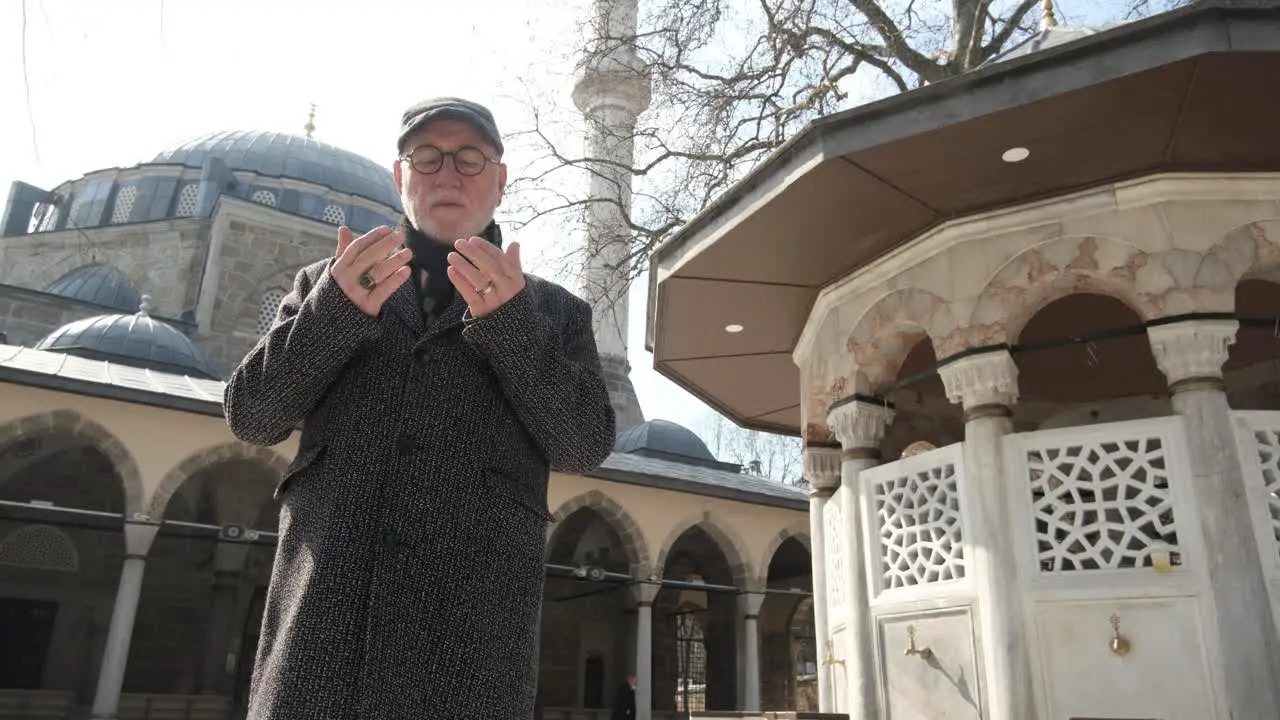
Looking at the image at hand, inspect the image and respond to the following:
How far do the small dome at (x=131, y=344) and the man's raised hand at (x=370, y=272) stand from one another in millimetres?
15485

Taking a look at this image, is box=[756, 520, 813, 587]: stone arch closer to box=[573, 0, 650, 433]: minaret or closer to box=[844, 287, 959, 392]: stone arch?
box=[573, 0, 650, 433]: minaret

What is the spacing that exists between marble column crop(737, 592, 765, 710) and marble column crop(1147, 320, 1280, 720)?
11348 mm

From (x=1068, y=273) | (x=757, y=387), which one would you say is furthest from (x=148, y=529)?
(x=1068, y=273)

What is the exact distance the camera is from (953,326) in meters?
4.53

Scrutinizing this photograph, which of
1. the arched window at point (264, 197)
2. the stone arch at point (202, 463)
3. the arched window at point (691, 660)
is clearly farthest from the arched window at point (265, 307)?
the arched window at point (691, 660)

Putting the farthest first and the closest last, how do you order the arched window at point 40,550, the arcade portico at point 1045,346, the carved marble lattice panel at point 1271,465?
the arched window at point 40,550
the carved marble lattice panel at point 1271,465
the arcade portico at point 1045,346

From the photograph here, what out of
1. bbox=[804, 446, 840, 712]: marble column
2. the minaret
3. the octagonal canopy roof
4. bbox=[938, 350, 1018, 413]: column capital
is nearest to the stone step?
the minaret

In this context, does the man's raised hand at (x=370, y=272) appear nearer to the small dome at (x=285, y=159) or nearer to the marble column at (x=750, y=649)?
the marble column at (x=750, y=649)

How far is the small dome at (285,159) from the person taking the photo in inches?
974

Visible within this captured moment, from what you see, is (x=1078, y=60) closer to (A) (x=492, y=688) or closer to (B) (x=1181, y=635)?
(B) (x=1181, y=635)

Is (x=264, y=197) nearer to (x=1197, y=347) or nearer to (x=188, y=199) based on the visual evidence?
(x=188, y=199)

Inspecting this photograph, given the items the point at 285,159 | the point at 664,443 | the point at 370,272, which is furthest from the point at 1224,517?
the point at 285,159

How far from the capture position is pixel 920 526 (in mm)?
4516

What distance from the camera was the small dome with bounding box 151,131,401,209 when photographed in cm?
2475
